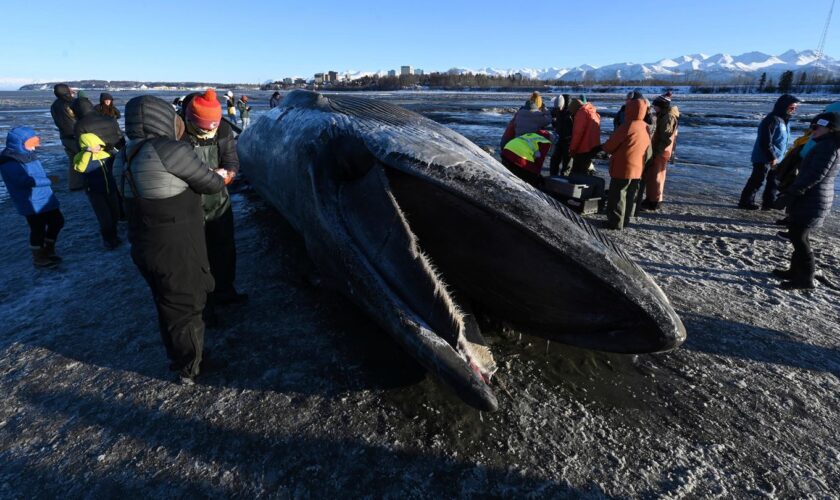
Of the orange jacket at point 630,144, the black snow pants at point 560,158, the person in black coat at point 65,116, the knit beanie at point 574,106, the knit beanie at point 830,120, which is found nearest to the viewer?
the knit beanie at point 830,120

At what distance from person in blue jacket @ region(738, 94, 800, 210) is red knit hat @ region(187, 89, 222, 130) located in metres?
7.96

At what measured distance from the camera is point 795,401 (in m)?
2.74

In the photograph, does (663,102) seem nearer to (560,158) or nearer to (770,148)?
(770,148)

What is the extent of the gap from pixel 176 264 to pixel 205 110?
1.43m

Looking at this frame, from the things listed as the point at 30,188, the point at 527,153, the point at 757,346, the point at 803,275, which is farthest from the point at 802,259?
the point at 30,188

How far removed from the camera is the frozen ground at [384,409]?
2.21 metres

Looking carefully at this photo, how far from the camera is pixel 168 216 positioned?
8.75 ft

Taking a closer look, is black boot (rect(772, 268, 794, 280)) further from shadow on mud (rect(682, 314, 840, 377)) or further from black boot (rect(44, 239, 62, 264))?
black boot (rect(44, 239, 62, 264))

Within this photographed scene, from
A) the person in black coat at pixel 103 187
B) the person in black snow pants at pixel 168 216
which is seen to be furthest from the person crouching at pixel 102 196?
the person in black snow pants at pixel 168 216

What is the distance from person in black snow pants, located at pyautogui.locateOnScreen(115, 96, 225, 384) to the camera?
2.60 meters

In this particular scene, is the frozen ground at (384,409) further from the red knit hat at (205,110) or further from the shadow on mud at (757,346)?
the red knit hat at (205,110)

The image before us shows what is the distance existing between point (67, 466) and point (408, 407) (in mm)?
1879

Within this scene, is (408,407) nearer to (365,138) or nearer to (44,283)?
(365,138)

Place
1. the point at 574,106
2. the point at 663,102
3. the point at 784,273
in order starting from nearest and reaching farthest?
the point at 784,273 < the point at 663,102 < the point at 574,106
